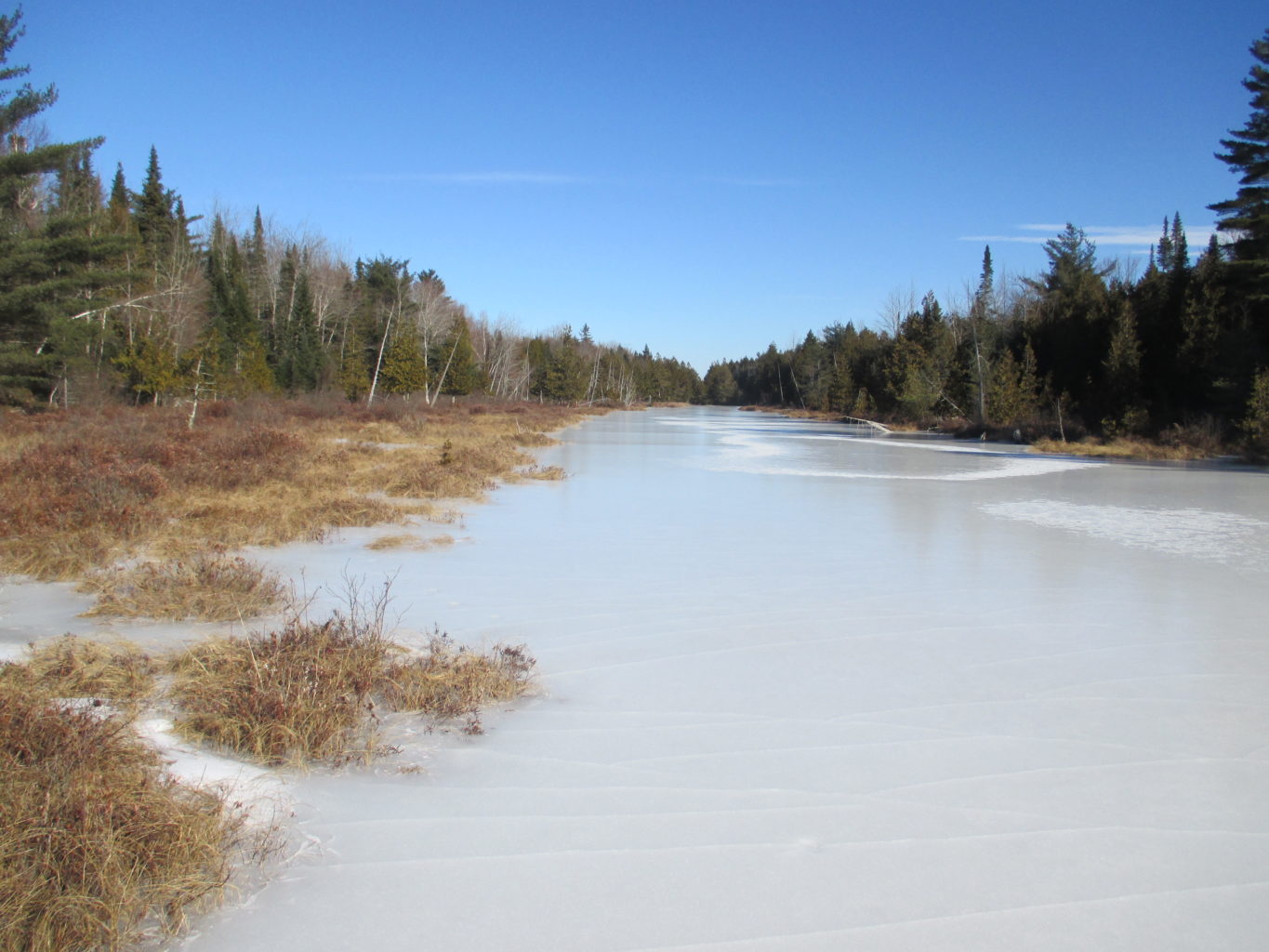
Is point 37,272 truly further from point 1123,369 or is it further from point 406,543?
point 1123,369

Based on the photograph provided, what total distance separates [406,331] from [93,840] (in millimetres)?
45873

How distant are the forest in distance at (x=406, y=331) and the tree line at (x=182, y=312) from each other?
0.36 ft

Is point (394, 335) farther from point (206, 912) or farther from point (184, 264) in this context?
point (206, 912)

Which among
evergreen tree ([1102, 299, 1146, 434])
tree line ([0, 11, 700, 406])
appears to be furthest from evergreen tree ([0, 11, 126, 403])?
evergreen tree ([1102, 299, 1146, 434])

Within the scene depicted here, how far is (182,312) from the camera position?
33938 millimetres

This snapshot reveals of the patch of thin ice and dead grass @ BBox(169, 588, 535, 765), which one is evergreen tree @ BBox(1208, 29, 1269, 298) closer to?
the patch of thin ice

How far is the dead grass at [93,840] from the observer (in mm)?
2061

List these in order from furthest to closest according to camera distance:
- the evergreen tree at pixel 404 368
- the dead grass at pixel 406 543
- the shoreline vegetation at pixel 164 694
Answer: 1. the evergreen tree at pixel 404 368
2. the dead grass at pixel 406 543
3. the shoreline vegetation at pixel 164 694

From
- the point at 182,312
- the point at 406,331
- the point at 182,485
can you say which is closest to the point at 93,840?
the point at 182,485

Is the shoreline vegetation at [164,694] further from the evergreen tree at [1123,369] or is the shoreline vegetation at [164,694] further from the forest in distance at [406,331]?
the evergreen tree at [1123,369]

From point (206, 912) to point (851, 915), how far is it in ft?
6.42

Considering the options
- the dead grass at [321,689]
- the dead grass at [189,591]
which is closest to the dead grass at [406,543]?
the dead grass at [189,591]

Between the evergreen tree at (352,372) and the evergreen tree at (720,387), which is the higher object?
the evergreen tree at (720,387)

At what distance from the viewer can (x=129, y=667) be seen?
154 inches
